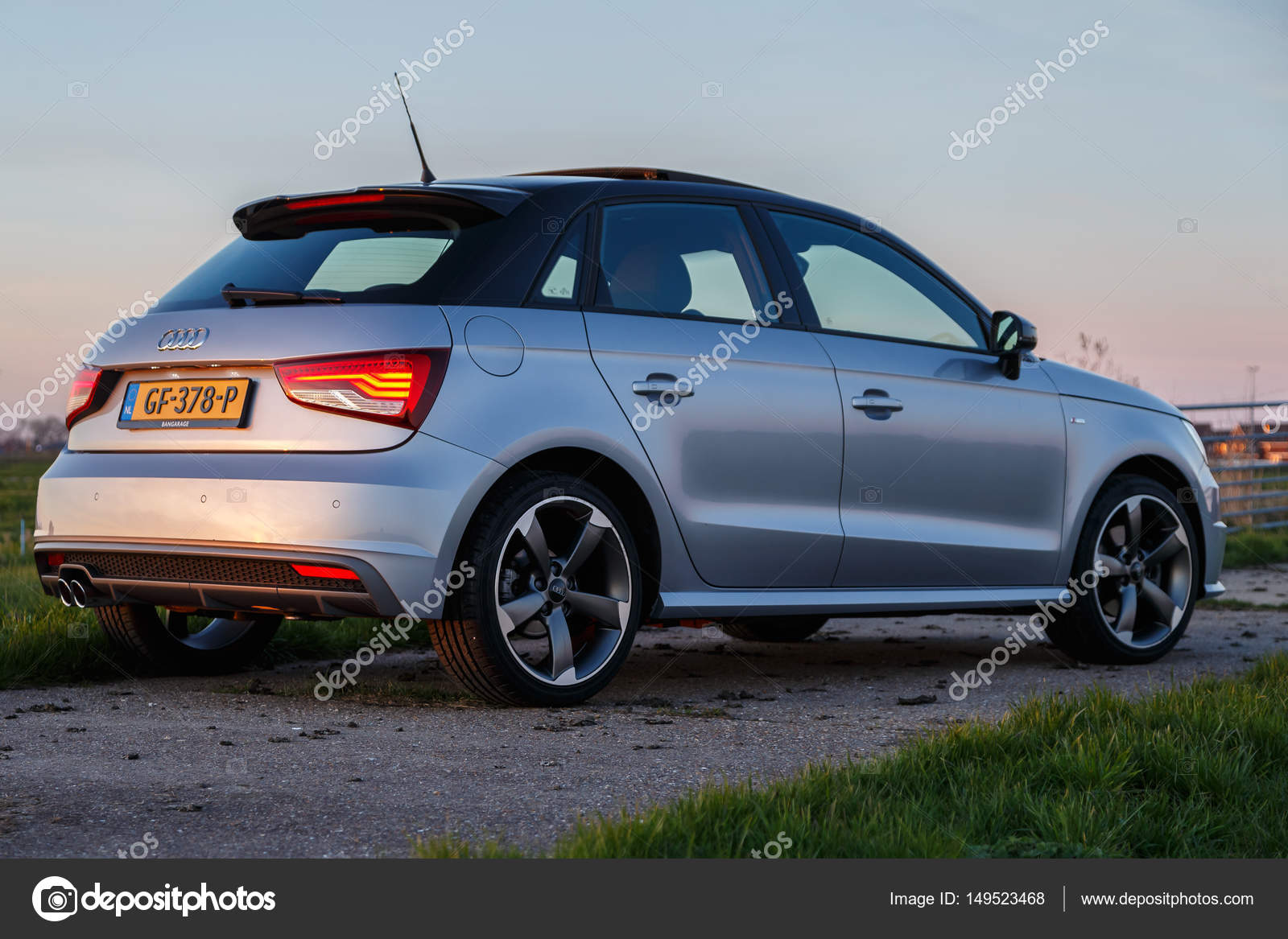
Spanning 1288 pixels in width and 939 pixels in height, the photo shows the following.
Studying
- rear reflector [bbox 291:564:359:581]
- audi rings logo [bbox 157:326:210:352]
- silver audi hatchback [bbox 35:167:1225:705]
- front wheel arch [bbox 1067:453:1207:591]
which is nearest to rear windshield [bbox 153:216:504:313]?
silver audi hatchback [bbox 35:167:1225:705]

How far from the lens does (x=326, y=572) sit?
14.6 ft

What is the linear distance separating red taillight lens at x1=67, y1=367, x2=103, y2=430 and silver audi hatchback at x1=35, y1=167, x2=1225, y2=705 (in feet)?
0.04

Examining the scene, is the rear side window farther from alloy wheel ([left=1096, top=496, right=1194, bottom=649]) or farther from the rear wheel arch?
alloy wheel ([left=1096, top=496, right=1194, bottom=649])

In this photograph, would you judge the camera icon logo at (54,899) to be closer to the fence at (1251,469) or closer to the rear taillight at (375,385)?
the rear taillight at (375,385)

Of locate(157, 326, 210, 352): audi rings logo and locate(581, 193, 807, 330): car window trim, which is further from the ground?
locate(581, 193, 807, 330): car window trim

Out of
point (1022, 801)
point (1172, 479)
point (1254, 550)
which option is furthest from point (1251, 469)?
point (1022, 801)

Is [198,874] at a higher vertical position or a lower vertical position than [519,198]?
lower

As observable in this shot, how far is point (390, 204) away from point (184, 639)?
205 centimetres

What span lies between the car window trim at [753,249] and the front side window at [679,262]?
14mm

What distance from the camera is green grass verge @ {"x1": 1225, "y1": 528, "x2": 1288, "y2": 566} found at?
1418 centimetres

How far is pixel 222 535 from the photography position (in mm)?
4555

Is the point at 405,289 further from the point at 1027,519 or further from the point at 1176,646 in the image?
the point at 1176,646

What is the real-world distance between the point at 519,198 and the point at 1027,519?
2703 millimetres

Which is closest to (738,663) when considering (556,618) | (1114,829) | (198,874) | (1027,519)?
(1027,519)
